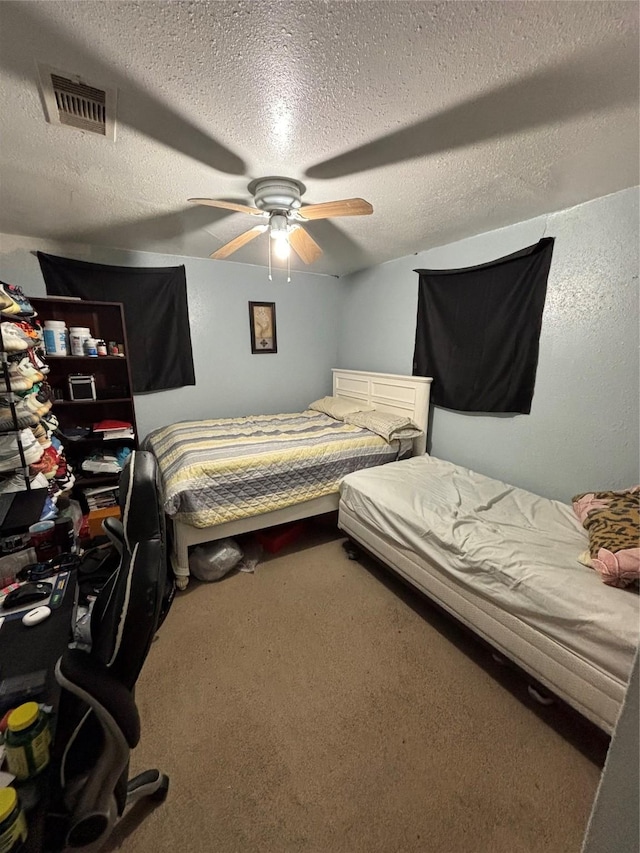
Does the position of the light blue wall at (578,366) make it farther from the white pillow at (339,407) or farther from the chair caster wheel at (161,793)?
the chair caster wheel at (161,793)

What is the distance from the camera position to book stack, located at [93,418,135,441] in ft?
8.73

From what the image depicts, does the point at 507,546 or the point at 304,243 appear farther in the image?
the point at 304,243

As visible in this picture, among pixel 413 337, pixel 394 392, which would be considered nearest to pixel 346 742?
pixel 394 392

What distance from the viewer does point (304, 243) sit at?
2.10m

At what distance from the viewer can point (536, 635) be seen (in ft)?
4.41

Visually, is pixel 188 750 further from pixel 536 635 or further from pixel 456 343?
pixel 456 343

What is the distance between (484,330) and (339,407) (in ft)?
4.98

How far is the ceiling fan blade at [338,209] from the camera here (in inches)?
59.8

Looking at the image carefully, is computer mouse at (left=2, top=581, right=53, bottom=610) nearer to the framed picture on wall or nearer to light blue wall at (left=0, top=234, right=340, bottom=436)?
light blue wall at (left=0, top=234, right=340, bottom=436)

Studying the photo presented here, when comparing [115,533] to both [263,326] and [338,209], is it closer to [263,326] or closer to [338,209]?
[338,209]

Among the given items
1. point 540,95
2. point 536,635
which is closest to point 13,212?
point 540,95

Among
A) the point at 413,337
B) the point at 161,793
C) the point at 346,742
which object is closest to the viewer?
the point at 161,793

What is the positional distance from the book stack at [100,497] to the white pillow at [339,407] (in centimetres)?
203

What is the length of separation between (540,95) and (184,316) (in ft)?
9.28
